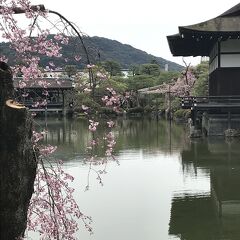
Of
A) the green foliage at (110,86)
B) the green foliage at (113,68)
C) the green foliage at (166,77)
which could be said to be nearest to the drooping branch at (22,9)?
the green foliage at (110,86)

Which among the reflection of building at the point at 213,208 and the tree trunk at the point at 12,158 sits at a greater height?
the tree trunk at the point at 12,158

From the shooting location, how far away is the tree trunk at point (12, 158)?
2904 millimetres

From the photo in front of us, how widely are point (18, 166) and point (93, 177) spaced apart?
9.10 metres

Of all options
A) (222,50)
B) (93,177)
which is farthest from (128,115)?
(93,177)

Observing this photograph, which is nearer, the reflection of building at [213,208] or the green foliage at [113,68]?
the reflection of building at [213,208]

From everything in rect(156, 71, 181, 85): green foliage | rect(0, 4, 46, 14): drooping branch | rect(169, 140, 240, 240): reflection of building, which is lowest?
rect(169, 140, 240, 240): reflection of building

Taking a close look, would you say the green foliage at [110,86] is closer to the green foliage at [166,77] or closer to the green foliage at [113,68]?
the green foliage at [166,77]

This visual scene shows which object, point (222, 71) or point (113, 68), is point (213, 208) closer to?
point (222, 71)

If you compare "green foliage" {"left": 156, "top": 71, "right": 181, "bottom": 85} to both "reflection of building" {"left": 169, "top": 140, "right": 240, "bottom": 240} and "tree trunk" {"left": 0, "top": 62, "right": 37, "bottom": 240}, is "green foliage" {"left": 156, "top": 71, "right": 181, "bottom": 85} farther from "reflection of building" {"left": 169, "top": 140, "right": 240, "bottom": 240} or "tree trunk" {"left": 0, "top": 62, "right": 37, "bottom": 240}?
"tree trunk" {"left": 0, "top": 62, "right": 37, "bottom": 240}

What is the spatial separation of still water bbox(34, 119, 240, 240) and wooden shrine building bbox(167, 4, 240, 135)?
3.18 m

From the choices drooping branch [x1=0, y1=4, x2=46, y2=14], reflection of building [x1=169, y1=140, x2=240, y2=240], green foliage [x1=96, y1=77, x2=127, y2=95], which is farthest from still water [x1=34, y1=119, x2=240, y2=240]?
drooping branch [x1=0, y1=4, x2=46, y2=14]

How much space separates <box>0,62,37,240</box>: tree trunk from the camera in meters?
2.90

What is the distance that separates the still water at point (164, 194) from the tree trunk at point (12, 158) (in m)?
4.11

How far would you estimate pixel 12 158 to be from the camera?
9.62 ft
